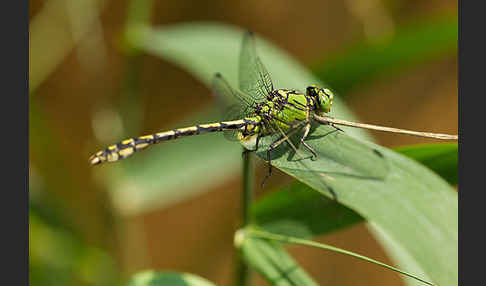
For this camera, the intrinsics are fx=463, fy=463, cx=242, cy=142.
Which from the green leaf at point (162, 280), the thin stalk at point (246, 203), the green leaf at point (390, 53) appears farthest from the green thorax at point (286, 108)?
the green leaf at point (390, 53)

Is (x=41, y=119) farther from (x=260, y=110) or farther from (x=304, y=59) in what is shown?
(x=304, y=59)

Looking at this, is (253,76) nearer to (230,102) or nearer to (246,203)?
(230,102)

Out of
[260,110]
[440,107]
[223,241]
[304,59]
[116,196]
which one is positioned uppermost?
[304,59]

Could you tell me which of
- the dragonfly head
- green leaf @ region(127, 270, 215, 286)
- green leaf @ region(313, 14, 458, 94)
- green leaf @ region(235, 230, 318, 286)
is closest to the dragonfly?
the dragonfly head

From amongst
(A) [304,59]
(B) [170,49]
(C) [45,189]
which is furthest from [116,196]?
(A) [304,59]

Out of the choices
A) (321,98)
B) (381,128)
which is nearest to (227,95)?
(321,98)

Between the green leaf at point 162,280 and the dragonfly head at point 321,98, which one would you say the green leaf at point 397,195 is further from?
the green leaf at point 162,280

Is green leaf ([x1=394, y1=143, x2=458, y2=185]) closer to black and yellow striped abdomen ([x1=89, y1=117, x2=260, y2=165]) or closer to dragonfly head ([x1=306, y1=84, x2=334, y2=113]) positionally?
dragonfly head ([x1=306, y1=84, x2=334, y2=113])
